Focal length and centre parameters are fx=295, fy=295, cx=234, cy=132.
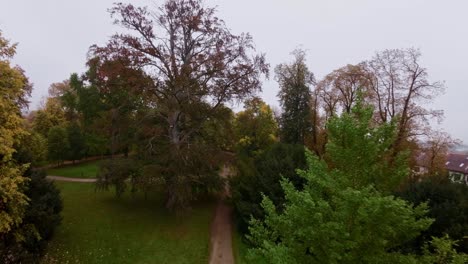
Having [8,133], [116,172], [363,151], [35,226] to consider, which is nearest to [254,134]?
[116,172]

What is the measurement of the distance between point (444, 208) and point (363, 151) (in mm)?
8698

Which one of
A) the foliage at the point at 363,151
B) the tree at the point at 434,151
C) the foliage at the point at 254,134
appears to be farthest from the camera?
the foliage at the point at 254,134

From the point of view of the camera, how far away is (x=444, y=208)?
38.3 ft

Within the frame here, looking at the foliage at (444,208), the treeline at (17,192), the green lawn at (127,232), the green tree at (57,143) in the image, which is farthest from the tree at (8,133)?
the green tree at (57,143)

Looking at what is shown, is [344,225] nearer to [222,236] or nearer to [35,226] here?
[35,226]

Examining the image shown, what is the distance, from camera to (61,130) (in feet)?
104

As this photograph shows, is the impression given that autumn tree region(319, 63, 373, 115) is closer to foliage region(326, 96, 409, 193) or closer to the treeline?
foliage region(326, 96, 409, 193)

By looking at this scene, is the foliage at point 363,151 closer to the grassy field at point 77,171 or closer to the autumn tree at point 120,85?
the autumn tree at point 120,85

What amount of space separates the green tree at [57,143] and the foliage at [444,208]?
103 feet

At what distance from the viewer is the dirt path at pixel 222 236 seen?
601 inches

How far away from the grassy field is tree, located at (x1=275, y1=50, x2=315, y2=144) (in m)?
18.6

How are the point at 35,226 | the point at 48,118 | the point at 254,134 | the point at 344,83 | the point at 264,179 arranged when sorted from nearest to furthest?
1. the point at 35,226
2. the point at 264,179
3. the point at 344,83
4. the point at 254,134
5. the point at 48,118

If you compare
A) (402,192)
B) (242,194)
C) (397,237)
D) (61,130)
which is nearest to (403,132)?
(402,192)

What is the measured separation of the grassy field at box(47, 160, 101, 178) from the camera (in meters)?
29.4
